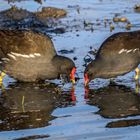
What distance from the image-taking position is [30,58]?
12773 millimetres

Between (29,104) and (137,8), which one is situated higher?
(137,8)

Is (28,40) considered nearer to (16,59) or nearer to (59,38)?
(16,59)

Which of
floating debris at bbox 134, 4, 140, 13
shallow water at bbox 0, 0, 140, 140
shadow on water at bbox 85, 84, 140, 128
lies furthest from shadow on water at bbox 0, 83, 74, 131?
floating debris at bbox 134, 4, 140, 13

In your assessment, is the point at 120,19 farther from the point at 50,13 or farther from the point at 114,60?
the point at 114,60

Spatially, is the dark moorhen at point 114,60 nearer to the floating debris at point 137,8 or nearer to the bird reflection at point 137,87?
the bird reflection at point 137,87

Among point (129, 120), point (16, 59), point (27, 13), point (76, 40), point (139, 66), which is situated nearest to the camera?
point (129, 120)

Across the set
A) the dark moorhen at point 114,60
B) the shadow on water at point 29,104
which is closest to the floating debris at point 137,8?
the dark moorhen at point 114,60

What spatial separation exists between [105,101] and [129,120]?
4.35 feet

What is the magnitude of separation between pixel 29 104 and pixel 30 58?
175 centimetres

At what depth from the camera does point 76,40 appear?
16.1 metres

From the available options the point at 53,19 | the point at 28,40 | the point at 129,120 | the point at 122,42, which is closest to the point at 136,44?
the point at 122,42

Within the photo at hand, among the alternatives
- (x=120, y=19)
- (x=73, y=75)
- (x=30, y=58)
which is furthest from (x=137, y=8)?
(x=30, y=58)

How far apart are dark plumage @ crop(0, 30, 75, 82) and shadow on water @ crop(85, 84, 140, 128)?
92cm

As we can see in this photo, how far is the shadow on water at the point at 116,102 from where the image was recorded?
10180 mm
